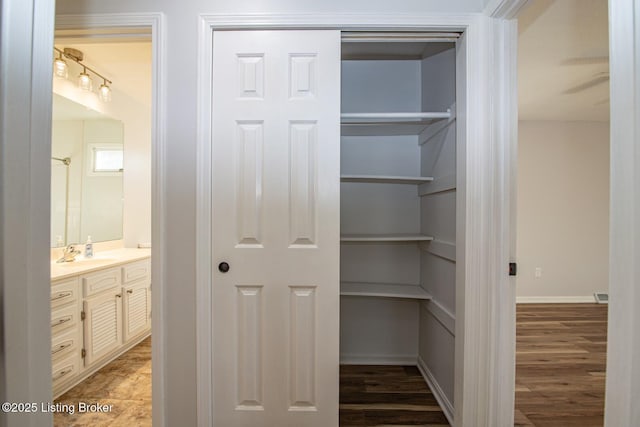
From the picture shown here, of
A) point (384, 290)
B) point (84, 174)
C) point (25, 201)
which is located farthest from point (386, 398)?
point (84, 174)

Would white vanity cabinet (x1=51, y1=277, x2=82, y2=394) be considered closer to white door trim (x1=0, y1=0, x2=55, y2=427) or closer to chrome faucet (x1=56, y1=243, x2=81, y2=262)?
chrome faucet (x1=56, y1=243, x2=81, y2=262)

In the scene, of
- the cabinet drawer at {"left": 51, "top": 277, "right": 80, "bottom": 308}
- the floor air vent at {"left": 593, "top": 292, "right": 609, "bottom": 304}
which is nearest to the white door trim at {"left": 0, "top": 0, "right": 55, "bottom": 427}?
the cabinet drawer at {"left": 51, "top": 277, "right": 80, "bottom": 308}

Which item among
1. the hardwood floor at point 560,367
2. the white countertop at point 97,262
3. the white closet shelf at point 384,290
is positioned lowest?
the hardwood floor at point 560,367

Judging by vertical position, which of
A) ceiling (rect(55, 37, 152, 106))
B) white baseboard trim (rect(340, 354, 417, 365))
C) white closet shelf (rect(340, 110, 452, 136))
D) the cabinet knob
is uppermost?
ceiling (rect(55, 37, 152, 106))

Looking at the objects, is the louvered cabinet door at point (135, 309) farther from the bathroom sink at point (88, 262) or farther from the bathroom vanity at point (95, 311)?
the bathroom sink at point (88, 262)

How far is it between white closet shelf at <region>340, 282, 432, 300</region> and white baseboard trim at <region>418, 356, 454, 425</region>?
1.88 ft

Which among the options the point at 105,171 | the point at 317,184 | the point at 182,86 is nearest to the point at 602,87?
the point at 317,184

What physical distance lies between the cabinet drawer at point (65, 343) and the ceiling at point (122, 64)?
203 centimetres

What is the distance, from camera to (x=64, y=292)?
2.06 metres

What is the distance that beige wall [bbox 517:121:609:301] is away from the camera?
4.31 m

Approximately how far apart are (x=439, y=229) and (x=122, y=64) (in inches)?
119

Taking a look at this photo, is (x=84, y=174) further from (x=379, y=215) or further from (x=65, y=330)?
(x=379, y=215)

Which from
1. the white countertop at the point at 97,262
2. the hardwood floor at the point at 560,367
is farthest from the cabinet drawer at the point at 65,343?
the hardwood floor at the point at 560,367

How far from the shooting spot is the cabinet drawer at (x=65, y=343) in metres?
2.01
